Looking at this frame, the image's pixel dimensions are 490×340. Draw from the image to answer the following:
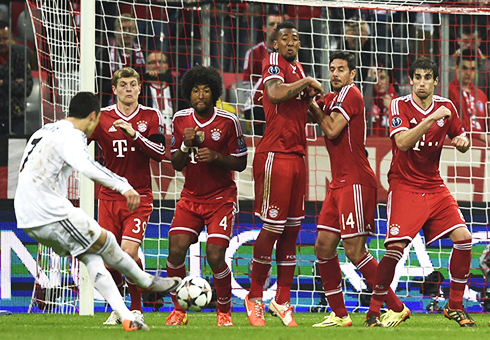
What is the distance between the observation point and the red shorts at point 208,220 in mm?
8117

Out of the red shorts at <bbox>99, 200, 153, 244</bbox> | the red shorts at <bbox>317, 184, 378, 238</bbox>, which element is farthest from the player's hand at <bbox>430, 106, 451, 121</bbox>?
the red shorts at <bbox>99, 200, 153, 244</bbox>

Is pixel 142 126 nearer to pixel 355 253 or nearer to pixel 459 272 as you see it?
pixel 355 253

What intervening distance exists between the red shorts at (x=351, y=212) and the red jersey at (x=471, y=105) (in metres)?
4.59

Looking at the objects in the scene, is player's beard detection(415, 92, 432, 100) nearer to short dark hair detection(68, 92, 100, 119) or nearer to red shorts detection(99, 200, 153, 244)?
red shorts detection(99, 200, 153, 244)

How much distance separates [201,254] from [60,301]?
5.83ft

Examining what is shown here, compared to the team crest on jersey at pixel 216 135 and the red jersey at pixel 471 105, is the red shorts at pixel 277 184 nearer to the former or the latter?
the team crest on jersey at pixel 216 135

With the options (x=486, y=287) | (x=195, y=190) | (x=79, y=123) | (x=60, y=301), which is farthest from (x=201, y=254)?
(x=79, y=123)

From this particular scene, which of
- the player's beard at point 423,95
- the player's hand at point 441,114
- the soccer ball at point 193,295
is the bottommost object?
the soccer ball at point 193,295

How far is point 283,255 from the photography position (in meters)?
8.16

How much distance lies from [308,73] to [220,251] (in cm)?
504

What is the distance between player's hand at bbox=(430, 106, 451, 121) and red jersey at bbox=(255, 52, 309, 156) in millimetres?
1165

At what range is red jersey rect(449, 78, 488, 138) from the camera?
12.5 meters

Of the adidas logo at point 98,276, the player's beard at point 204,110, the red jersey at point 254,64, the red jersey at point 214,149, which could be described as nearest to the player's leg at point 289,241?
the red jersey at point 214,149

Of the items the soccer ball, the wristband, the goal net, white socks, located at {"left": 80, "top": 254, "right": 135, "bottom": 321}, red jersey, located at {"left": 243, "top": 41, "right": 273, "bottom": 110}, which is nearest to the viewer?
white socks, located at {"left": 80, "top": 254, "right": 135, "bottom": 321}
